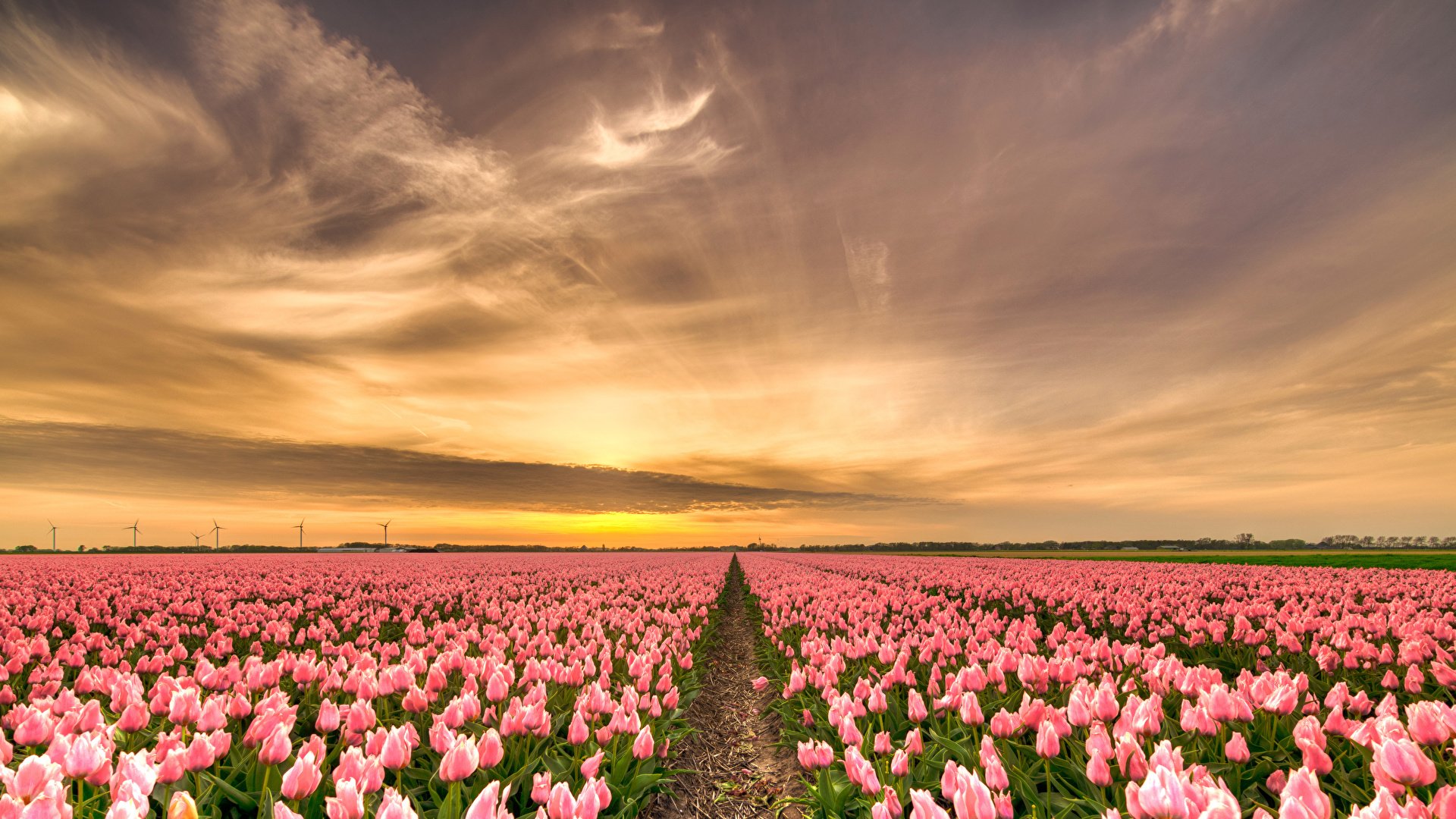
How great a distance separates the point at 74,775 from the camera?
3.33 meters

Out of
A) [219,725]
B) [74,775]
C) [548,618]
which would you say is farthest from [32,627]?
[74,775]

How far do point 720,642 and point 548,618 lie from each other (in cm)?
575

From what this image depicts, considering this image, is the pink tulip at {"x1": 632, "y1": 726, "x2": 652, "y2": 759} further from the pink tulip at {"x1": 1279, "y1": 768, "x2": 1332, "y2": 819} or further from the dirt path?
the pink tulip at {"x1": 1279, "y1": 768, "x2": 1332, "y2": 819}

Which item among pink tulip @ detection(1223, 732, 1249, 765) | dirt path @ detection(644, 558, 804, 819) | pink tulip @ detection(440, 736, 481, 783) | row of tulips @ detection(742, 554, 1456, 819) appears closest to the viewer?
row of tulips @ detection(742, 554, 1456, 819)

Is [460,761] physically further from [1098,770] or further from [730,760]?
[730,760]

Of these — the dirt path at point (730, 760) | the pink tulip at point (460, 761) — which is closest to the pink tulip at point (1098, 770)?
the pink tulip at point (460, 761)

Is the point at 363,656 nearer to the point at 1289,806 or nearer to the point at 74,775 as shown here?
the point at 74,775

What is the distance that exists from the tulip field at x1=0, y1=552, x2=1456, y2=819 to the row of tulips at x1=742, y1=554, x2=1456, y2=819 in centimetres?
2

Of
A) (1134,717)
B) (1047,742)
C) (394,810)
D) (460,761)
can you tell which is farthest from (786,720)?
(394,810)

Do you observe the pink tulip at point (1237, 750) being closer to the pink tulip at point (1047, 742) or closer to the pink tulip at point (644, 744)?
the pink tulip at point (1047, 742)

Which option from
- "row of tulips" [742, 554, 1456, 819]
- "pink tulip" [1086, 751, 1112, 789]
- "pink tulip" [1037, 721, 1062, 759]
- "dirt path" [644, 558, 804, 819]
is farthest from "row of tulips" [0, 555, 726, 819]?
"pink tulip" [1086, 751, 1112, 789]

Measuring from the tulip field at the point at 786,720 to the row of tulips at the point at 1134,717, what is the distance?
0.08ft

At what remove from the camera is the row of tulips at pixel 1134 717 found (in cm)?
322

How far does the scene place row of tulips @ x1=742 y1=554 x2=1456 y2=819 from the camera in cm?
322
